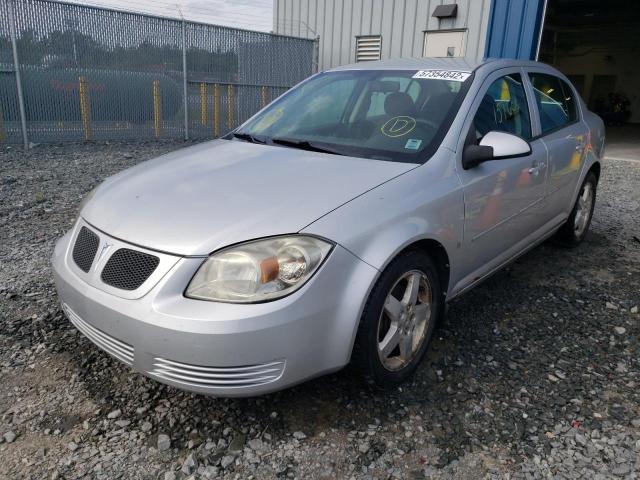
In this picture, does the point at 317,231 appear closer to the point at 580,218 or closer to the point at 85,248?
the point at 85,248

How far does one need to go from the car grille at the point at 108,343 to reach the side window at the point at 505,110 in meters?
2.06

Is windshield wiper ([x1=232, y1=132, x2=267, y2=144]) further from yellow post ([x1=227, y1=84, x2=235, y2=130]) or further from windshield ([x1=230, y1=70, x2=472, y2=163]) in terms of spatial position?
yellow post ([x1=227, y1=84, x2=235, y2=130])

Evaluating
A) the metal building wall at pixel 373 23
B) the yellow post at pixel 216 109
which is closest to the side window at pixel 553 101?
the metal building wall at pixel 373 23

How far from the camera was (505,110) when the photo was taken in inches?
130

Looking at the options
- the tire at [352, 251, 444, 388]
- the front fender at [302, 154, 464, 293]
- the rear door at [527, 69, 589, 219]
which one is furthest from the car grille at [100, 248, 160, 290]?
the rear door at [527, 69, 589, 219]

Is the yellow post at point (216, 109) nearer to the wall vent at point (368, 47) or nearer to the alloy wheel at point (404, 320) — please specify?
the wall vent at point (368, 47)

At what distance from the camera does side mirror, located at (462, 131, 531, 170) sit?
2.74 metres

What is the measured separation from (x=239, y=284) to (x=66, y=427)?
101 cm

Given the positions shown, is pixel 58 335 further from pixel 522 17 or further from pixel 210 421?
pixel 522 17

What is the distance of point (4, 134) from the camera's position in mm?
8555

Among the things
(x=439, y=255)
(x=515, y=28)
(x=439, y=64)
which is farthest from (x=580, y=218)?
(x=515, y=28)

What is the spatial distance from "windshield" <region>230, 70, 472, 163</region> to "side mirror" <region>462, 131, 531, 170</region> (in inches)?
6.9

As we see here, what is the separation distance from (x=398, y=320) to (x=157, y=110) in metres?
9.04

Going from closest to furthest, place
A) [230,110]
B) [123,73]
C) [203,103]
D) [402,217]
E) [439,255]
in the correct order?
[402,217]
[439,255]
[123,73]
[203,103]
[230,110]
